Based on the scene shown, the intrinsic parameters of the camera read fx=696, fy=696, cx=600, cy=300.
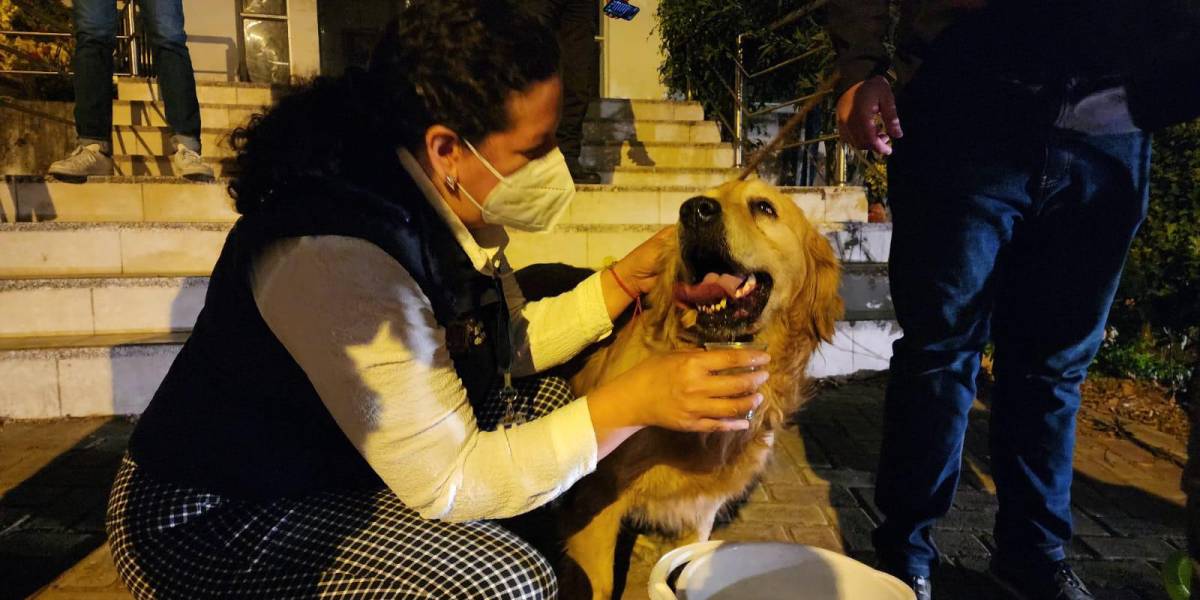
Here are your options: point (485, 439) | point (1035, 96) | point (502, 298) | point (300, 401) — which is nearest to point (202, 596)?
point (300, 401)

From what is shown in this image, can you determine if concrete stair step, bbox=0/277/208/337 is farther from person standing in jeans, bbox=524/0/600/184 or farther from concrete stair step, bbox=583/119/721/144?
concrete stair step, bbox=583/119/721/144

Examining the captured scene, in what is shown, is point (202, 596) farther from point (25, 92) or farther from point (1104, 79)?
point (25, 92)

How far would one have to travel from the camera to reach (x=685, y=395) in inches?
46.9

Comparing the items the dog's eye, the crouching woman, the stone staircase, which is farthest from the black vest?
the stone staircase

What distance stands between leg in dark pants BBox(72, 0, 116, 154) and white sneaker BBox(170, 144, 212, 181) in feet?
1.42

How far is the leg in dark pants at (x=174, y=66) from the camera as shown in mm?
4039

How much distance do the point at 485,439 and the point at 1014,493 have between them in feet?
4.99

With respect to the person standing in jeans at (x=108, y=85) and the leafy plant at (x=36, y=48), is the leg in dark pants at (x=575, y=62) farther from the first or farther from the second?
the leafy plant at (x=36, y=48)

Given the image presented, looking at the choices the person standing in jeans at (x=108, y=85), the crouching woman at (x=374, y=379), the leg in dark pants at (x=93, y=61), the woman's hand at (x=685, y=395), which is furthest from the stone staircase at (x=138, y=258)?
the woman's hand at (x=685, y=395)

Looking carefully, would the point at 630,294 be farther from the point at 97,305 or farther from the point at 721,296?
the point at 97,305

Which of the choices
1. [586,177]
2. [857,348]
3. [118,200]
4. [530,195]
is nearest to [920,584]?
[530,195]

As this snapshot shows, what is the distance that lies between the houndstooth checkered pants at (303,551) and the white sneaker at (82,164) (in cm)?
348

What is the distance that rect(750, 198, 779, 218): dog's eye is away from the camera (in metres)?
2.11

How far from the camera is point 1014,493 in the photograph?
6.28ft
